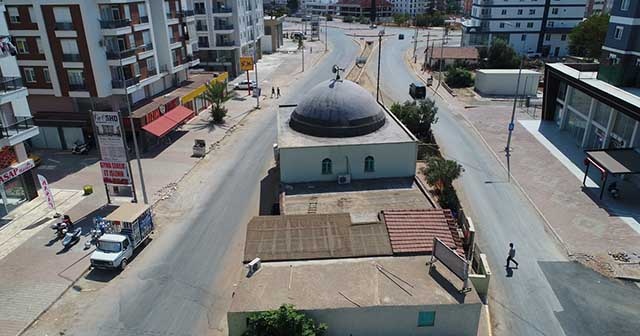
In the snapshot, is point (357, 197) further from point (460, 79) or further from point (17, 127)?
point (460, 79)

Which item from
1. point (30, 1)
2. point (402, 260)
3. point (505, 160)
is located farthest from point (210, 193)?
point (505, 160)

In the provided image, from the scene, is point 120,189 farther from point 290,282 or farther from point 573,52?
point 573,52

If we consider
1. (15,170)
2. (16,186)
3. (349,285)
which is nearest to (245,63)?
(16,186)

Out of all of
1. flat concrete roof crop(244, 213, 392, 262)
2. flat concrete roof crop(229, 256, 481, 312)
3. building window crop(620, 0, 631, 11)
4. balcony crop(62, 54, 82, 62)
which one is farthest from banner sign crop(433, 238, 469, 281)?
balcony crop(62, 54, 82, 62)

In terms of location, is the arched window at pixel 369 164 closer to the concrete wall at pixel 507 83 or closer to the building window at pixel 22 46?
the building window at pixel 22 46

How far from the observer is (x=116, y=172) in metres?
33.8

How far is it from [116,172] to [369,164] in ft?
67.5

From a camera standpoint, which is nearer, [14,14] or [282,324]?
[282,324]

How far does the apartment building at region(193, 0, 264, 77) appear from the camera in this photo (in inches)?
2943

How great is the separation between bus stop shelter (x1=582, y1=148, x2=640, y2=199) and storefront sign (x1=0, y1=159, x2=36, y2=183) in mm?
47654

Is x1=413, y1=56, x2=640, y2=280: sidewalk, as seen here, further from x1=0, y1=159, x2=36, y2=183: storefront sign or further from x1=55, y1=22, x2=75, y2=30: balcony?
x1=55, y1=22, x2=75, y2=30: balcony

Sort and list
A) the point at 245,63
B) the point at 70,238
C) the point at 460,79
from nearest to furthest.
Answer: the point at 70,238 → the point at 245,63 → the point at 460,79

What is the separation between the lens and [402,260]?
2369 cm

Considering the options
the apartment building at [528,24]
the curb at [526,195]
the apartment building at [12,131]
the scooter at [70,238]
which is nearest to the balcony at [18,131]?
the apartment building at [12,131]
